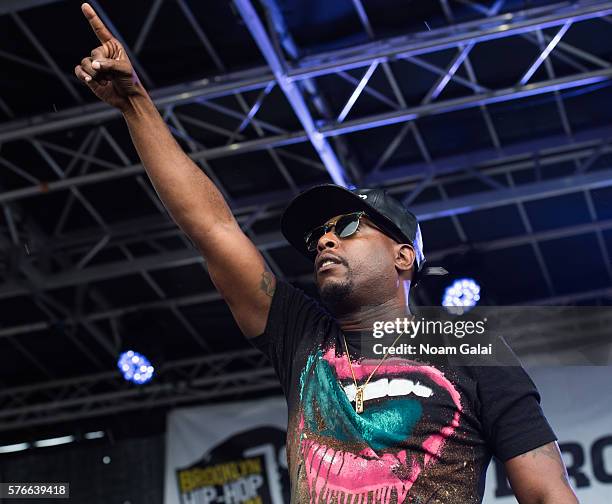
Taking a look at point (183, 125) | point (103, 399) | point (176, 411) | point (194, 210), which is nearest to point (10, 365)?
point (103, 399)

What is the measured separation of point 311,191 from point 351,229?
137 millimetres

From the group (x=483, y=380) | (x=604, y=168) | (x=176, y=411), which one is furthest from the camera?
(x=176, y=411)

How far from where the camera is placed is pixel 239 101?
7.37 metres

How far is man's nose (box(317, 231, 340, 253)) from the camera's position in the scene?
2342 mm

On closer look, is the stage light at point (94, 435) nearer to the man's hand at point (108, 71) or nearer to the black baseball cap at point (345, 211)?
the black baseball cap at point (345, 211)

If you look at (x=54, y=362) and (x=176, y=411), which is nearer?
(x=176, y=411)

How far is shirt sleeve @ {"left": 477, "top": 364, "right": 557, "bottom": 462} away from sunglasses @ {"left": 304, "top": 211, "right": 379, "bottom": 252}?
19.8 inches

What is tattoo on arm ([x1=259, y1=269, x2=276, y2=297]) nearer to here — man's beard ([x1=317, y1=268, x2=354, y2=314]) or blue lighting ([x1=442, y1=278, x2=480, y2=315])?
man's beard ([x1=317, y1=268, x2=354, y2=314])

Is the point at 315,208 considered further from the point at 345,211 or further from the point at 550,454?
the point at 550,454

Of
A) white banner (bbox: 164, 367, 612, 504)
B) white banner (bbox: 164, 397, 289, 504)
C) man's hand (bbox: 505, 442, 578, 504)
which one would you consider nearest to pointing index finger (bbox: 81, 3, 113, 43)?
man's hand (bbox: 505, 442, 578, 504)

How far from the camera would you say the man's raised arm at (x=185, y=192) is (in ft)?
7.48

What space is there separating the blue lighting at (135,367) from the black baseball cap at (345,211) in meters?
6.76

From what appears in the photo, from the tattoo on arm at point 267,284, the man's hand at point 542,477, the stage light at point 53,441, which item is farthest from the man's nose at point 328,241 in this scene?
the stage light at point 53,441

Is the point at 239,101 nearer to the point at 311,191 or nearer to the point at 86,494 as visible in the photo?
the point at 86,494
